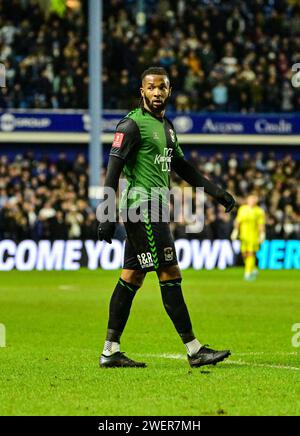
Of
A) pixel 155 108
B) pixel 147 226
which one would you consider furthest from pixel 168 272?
pixel 155 108

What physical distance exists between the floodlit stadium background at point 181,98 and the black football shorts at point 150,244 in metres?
20.1

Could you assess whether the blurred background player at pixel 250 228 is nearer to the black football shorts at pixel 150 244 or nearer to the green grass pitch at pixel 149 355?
the green grass pitch at pixel 149 355

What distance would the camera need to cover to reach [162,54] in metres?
35.3

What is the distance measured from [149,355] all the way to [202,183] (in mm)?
1981

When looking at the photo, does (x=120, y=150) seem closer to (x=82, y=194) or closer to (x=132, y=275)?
(x=132, y=275)

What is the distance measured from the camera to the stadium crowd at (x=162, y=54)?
112 feet

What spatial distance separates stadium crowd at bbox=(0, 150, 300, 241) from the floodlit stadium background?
0.05m

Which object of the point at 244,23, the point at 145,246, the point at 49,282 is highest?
the point at 244,23

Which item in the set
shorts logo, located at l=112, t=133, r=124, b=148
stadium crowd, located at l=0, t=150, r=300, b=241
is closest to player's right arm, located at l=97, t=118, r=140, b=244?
shorts logo, located at l=112, t=133, r=124, b=148

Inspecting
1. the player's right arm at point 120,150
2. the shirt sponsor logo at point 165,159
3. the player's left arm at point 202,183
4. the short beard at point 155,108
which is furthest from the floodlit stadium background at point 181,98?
the player's right arm at point 120,150

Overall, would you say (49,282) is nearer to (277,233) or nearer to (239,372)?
(277,233)

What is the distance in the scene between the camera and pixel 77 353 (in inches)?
435

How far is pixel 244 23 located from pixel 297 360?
28.9 meters
